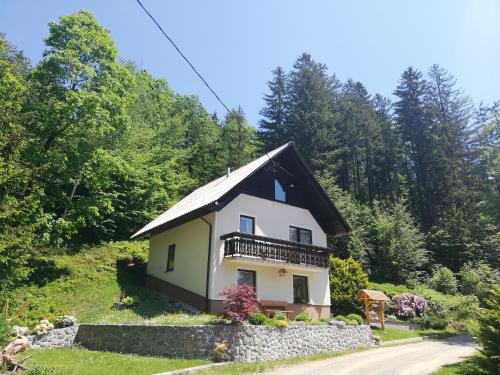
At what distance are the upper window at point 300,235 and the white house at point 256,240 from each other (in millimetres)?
57

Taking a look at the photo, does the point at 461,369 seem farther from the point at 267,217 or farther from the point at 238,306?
the point at 267,217

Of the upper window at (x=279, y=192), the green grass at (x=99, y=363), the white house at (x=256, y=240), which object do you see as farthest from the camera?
the upper window at (x=279, y=192)

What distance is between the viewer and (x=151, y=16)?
8.37m

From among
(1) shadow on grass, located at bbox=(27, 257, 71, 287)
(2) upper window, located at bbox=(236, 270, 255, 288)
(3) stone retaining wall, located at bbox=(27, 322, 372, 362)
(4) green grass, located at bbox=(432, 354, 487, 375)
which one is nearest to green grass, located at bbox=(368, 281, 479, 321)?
(2) upper window, located at bbox=(236, 270, 255, 288)

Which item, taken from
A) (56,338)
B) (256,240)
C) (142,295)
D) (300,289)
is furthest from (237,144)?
(56,338)

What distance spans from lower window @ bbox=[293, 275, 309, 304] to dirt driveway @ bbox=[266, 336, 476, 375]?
4.97m

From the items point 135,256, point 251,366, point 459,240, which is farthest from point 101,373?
point 459,240

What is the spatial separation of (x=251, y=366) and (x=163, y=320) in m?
5.13

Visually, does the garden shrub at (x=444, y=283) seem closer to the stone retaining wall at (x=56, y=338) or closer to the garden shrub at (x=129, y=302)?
the garden shrub at (x=129, y=302)

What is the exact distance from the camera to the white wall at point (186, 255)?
1854cm

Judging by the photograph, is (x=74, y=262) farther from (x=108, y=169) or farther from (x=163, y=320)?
(x=163, y=320)

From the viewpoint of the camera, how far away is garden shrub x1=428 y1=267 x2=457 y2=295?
105 feet

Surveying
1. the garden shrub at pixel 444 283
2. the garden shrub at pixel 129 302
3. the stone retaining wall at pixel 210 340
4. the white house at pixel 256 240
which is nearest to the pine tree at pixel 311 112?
the garden shrub at pixel 444 283

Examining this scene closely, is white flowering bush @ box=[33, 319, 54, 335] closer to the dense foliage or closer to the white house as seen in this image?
the white house
